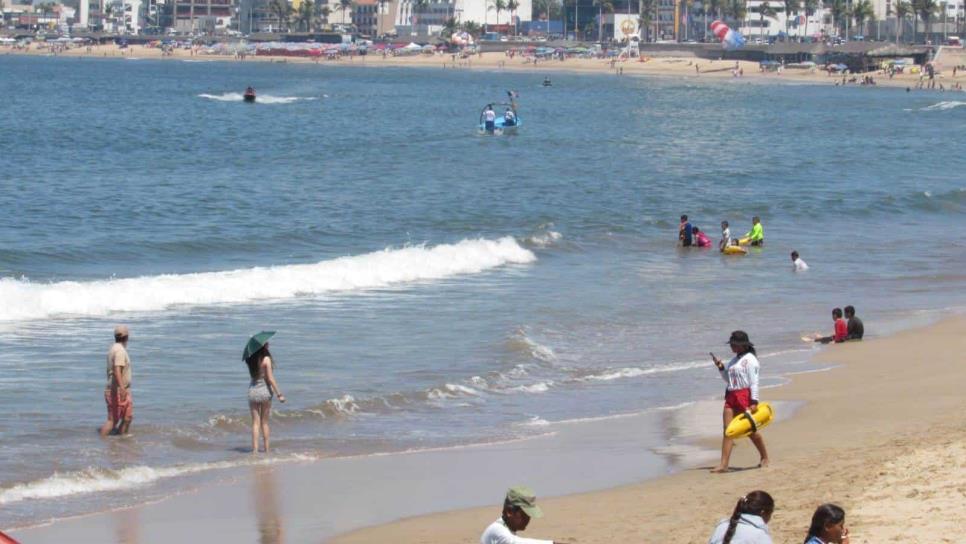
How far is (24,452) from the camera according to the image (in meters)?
14.6

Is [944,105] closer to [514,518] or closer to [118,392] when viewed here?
[118,392]

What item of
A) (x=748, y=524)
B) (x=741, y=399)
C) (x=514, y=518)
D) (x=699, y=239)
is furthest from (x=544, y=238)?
(x=748, y=524)

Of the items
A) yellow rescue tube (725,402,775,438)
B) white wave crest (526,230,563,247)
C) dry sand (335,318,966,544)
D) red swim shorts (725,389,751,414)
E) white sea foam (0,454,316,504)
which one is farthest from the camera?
white wave crest (526,230,563,247)

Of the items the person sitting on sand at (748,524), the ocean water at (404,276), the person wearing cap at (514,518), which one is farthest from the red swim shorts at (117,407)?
the person sitting on sand at (748,524)

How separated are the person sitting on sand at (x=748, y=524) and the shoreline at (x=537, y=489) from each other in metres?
2.26

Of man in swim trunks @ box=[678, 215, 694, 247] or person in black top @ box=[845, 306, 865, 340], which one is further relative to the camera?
man in swim trunks @ box=[678, 215, 694, 247]

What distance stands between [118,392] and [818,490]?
287 inches

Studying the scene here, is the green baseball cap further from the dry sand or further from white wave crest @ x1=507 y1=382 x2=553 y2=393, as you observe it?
white wave crest @ x1=507 y1=382 x2=553 y2=393

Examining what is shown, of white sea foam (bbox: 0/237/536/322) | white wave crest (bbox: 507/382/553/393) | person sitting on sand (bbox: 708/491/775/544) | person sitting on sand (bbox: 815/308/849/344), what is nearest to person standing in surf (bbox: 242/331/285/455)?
white wave crest (bbox: 507/382/553/393)

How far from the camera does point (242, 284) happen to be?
26062 millimetres

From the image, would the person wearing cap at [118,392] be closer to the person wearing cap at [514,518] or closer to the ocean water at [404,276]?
the ocean water at [404,276]

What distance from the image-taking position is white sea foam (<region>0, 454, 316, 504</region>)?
13.0 meters

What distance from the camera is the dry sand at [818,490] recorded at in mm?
10859

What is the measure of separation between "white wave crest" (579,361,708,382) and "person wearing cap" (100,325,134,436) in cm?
616
